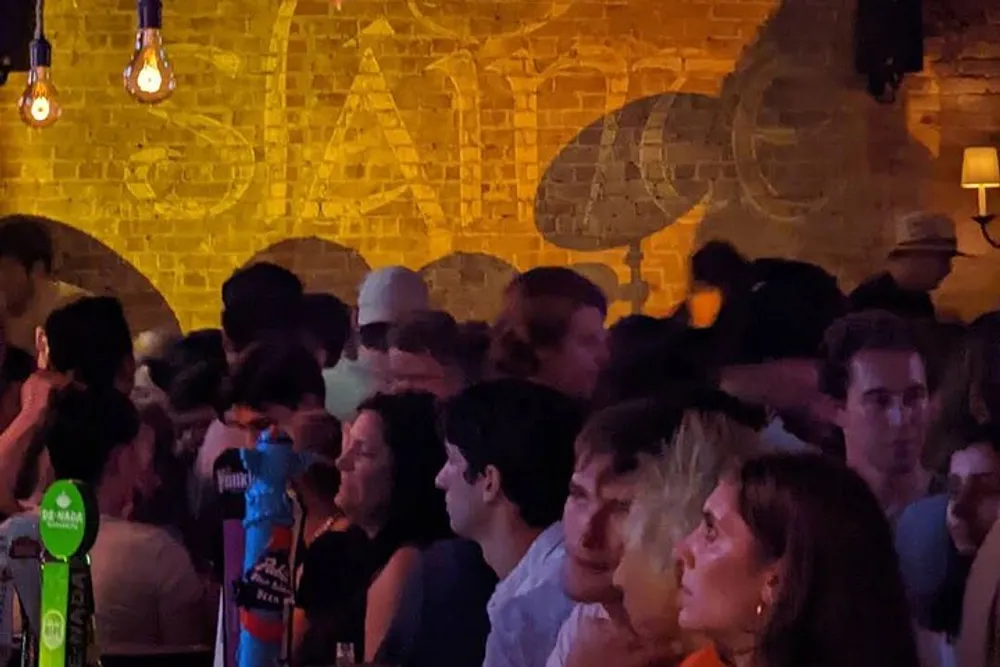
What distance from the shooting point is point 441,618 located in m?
2.61

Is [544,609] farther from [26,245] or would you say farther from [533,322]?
[26,245]

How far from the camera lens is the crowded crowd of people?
176 centimetres

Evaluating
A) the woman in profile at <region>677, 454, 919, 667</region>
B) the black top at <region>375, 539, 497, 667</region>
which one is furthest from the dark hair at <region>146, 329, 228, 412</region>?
the woman in profile at <region>677, 454, 919, 667</region>

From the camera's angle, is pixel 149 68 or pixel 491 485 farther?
pixel 149 68

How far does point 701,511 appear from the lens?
6.46ft

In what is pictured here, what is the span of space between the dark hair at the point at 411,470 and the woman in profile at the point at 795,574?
103 cm

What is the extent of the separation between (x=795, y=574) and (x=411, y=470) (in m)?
1.24

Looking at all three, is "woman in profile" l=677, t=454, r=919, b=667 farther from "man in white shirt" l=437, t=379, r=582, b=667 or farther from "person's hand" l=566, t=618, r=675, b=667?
"man in white shirt" l=437, t=379, r=582, b=667

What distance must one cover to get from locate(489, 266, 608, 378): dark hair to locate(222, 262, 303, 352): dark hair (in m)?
0.78

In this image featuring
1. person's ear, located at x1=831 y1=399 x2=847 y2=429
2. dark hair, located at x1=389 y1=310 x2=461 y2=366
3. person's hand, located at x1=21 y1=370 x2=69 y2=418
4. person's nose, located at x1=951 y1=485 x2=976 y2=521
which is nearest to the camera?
person's nose, located at x1=951 y1=485 x2=976 y2=521

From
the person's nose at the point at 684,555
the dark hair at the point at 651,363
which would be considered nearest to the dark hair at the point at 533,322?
the dark hair at the point at 651,363

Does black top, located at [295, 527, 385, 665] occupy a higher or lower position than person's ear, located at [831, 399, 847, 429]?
lower

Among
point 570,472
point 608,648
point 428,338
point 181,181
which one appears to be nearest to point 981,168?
point 181,181

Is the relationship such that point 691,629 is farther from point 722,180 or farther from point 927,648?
point 722,180
